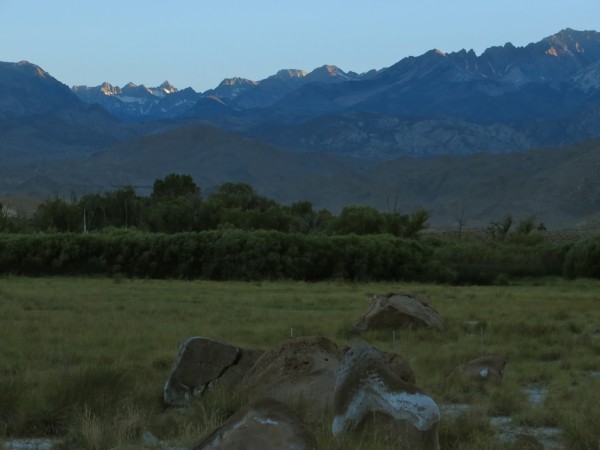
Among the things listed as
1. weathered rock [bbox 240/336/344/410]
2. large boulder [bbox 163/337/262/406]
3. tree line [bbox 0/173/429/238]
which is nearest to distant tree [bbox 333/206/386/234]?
tree line [bbox 0/173/429/238]

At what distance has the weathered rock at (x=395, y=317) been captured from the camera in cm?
2220

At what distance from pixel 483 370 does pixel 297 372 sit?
393 cm

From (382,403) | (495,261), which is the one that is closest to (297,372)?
(382,403)

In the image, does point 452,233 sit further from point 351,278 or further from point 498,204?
point 498,204

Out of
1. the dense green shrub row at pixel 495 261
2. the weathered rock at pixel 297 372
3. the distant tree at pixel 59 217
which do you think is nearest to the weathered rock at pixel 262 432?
the weathered rock at pixel 297 372

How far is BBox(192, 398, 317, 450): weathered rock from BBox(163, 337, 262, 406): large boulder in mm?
4708

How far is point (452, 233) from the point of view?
102 m

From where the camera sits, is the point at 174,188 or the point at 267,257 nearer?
the point at 267,257

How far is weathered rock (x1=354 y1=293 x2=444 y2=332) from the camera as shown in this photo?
2220 cm

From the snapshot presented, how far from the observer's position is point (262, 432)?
740 cm

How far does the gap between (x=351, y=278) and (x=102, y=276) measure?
47.3ft

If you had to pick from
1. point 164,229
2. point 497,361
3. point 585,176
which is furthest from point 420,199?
point 497,361

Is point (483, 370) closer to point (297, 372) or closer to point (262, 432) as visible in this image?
point (297, 372)

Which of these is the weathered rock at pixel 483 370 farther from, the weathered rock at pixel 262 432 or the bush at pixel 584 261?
the bush at pixel 584 261
